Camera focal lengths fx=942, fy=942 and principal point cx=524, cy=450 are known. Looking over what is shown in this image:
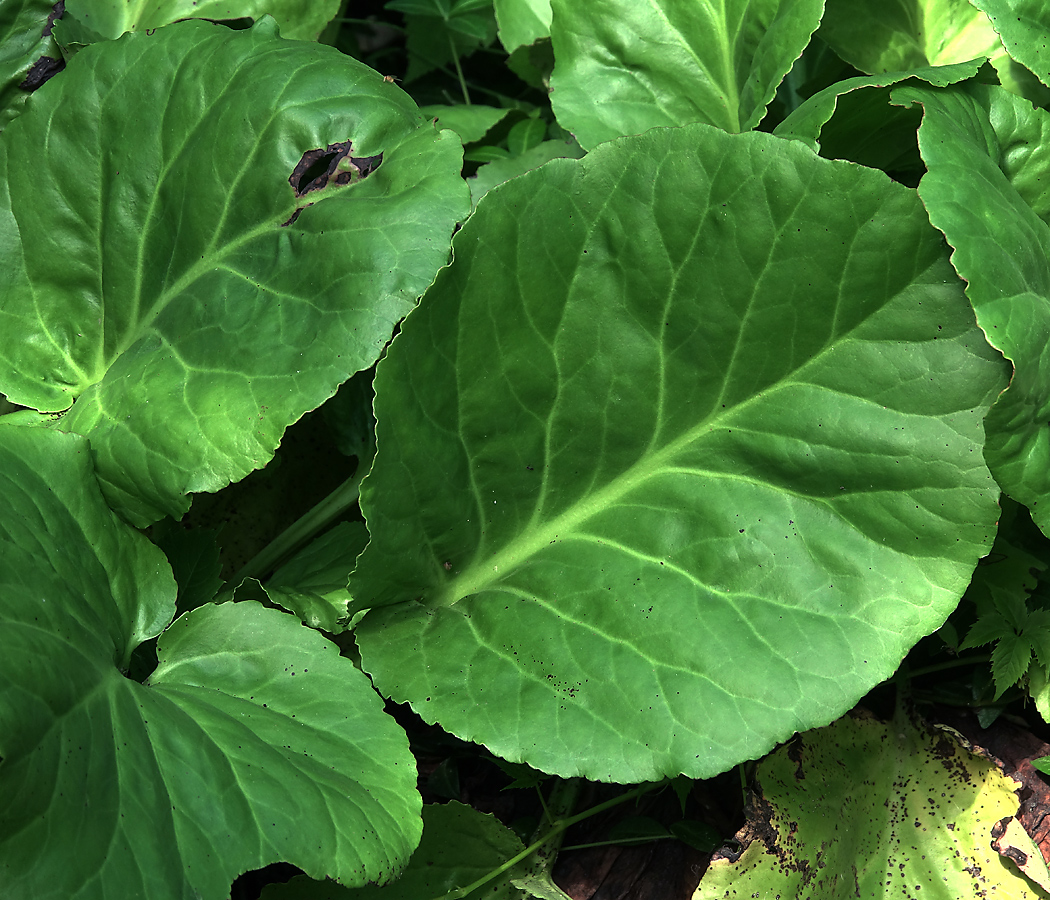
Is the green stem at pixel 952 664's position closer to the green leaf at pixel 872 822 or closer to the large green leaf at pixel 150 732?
the green leaf at pixel 872 822

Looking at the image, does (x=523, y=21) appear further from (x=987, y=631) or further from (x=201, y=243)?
(x=987, y=631)

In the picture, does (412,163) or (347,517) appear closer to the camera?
(412,163)

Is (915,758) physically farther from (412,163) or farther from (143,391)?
(143,391)

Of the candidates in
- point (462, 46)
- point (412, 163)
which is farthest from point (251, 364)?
point (462, 46)

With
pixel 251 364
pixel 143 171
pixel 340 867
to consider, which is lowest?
pixel 340 867

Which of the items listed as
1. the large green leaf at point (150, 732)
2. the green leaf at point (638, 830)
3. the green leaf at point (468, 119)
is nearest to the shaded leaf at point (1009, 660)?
the green leaf at point (638, 830)

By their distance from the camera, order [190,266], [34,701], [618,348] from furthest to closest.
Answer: [190,266] → [618,348] → [34,701]
